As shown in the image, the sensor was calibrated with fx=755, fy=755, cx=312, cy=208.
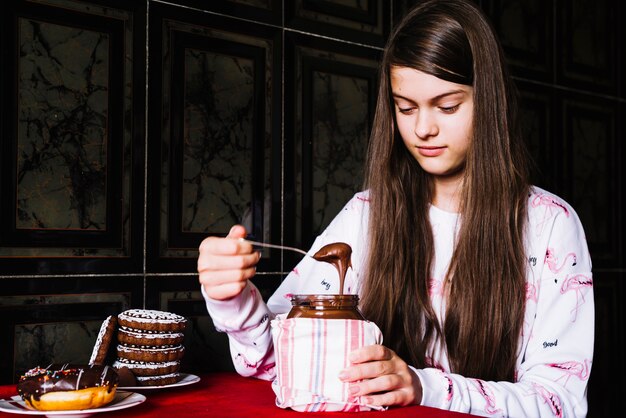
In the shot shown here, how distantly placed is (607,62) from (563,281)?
2.53 meters

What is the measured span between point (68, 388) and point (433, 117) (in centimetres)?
99

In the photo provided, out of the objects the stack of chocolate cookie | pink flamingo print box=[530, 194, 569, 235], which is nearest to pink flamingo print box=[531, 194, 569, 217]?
pink flamingo print box=[530, 194, 569, 235]

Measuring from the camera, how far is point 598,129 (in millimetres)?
3762

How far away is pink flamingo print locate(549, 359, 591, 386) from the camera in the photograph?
1.59 meters

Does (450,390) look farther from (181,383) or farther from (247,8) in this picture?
(247,8)

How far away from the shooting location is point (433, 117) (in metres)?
1.76

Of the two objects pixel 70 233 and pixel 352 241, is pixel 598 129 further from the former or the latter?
pixel 70 233

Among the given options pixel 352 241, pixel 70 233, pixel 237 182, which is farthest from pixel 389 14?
pixel 70 233

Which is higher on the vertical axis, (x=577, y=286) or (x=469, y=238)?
(x=469, y=238)

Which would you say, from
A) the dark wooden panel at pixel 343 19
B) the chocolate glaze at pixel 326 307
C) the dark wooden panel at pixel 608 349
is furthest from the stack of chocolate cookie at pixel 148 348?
the dark wooden panel at pixel 608 349

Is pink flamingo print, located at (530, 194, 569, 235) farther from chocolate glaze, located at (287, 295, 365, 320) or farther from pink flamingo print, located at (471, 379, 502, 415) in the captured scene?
chocolate glaze, located at (287, 295, 365, 320)

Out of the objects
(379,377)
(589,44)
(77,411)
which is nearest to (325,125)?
(379,377)

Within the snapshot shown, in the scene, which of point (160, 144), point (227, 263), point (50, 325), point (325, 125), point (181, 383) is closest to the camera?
point (227, 263)

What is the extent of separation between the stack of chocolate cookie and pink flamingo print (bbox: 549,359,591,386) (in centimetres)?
84
